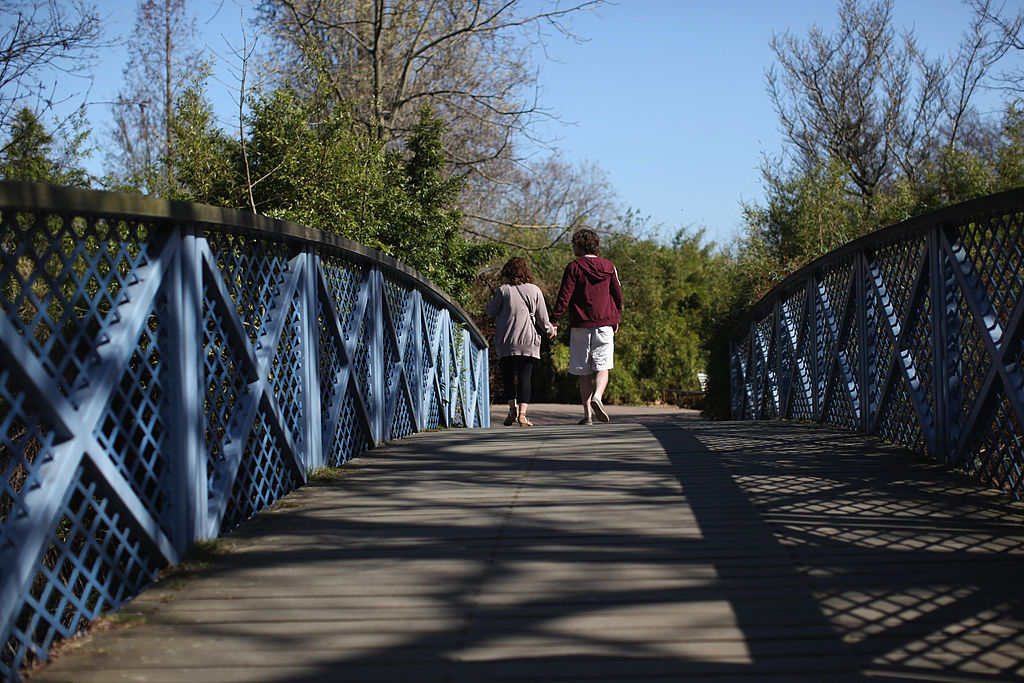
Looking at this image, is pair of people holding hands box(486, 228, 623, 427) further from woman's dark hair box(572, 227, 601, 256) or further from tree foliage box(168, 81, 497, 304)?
tree foliage box(168, 81, 497, 304)

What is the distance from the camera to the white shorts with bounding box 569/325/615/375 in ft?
26.2

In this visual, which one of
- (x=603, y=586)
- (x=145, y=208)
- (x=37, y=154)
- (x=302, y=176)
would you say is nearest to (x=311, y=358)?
(x=145, y=208)

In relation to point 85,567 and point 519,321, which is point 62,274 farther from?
point 519,321

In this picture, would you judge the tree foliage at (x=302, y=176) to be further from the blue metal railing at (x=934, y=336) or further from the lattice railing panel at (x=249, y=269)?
the lattice railing panel at (x=249, y=269)

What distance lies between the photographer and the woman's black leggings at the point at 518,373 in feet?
29.6

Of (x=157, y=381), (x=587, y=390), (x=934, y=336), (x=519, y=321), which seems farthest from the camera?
(x=519, y=321)

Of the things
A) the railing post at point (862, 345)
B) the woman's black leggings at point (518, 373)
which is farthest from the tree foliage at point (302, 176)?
the railing post at point (862, 345)

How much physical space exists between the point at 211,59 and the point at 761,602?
983cm

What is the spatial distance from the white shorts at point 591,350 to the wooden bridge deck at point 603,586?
11.5ft

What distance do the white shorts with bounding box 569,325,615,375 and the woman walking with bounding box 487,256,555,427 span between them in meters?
0.61

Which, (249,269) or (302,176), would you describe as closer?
(249,269)

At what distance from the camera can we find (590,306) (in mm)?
7895

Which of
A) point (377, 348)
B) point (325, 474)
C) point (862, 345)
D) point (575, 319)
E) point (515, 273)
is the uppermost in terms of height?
point (515, 273)

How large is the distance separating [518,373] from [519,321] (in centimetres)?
59
